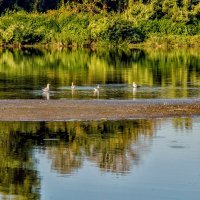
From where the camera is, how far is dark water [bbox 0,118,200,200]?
648 inches

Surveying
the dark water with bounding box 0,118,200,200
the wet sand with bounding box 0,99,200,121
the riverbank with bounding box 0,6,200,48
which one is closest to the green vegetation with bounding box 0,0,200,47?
the riverbank with bounding box 0,6,200,48

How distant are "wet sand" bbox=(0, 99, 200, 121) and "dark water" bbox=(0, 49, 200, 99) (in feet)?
7.37

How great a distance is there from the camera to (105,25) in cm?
8162

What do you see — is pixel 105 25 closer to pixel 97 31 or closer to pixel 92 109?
pixel 97 31

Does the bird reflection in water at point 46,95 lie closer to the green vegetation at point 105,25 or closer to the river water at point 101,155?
the river water at point 101,155

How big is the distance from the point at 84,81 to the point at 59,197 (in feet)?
77.8

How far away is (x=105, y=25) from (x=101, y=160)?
62.7 meters

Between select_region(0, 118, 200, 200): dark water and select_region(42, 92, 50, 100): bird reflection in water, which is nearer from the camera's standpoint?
select_region(0, 118, 200, 200): dark water

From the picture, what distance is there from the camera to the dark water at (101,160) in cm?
1645

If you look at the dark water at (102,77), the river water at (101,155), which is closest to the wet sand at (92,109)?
the river water at (101,155)

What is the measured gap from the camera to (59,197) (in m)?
16.0

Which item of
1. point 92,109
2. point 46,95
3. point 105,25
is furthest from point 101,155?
point 105,25

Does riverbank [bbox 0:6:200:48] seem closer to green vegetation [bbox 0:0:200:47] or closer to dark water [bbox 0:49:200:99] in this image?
green vegetation [bbox 0:0:200:47]

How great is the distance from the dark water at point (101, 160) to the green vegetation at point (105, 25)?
5643 centimetres
